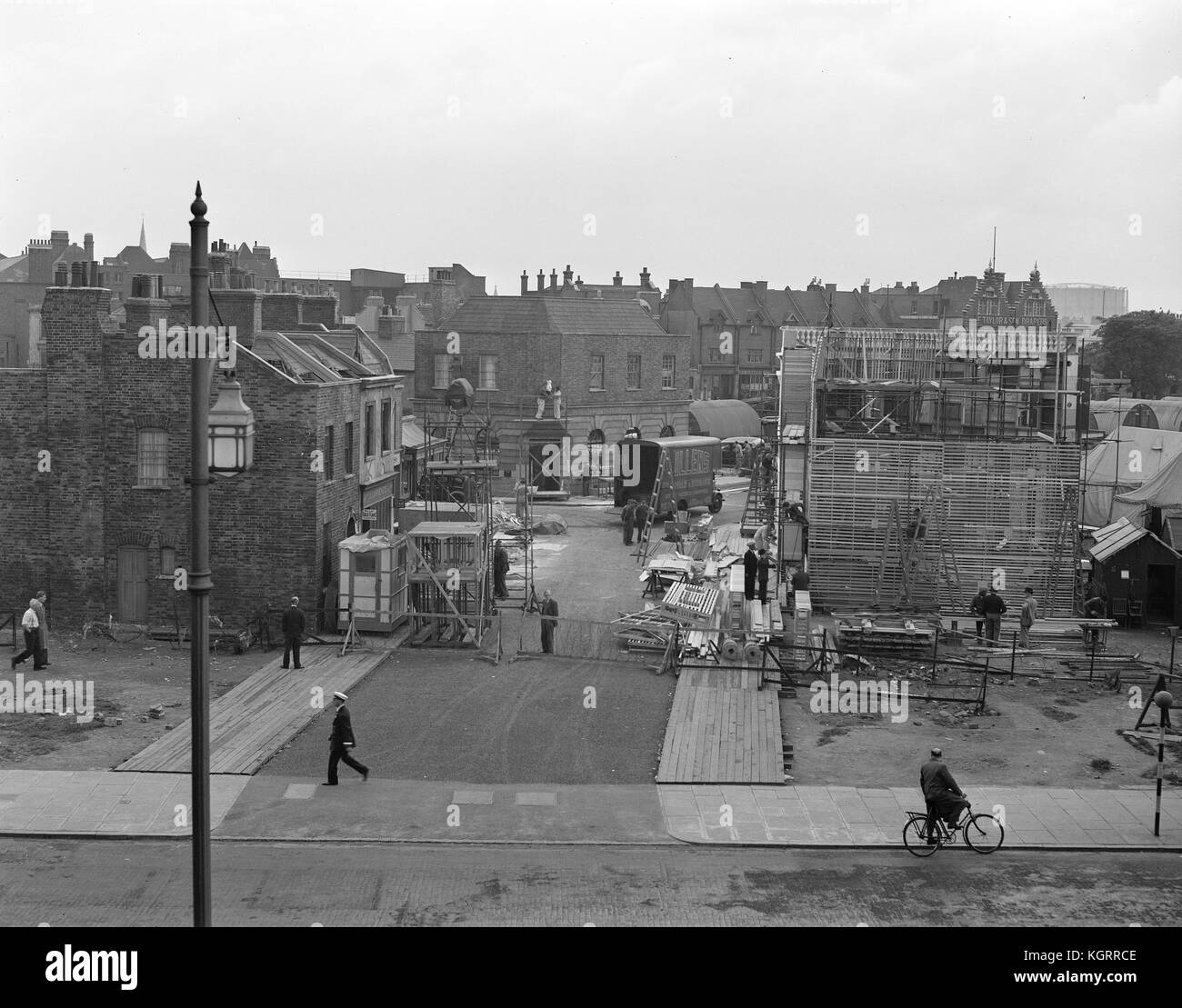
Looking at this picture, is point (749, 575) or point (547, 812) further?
point (749, 575)

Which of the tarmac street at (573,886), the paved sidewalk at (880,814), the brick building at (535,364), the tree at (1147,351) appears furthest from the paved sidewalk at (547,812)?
the tree at (1147,351)

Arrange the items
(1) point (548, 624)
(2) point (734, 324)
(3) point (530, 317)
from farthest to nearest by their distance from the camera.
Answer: (2) point (734, 324)
(3) point (530, 317)
(1) point (548, 624)

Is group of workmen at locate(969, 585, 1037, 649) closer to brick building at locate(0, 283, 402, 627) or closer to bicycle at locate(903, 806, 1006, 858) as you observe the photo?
bicycle at locate(903, 806, 1006, 858)

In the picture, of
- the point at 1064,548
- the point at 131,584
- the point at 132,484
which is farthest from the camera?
the point at 1064,548

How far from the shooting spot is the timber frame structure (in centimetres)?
3356

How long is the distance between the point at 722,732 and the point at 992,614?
955 centimetres

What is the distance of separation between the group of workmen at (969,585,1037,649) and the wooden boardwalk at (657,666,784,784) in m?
6.13

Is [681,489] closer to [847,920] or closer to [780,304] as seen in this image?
[847,920]

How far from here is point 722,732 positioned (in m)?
23.7

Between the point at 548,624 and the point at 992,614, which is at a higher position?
the point at 992,614

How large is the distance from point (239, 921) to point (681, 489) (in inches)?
1461

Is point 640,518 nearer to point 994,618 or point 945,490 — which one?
point 945,490

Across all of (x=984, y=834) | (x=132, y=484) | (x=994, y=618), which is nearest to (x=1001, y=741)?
(x=984, y=834)
